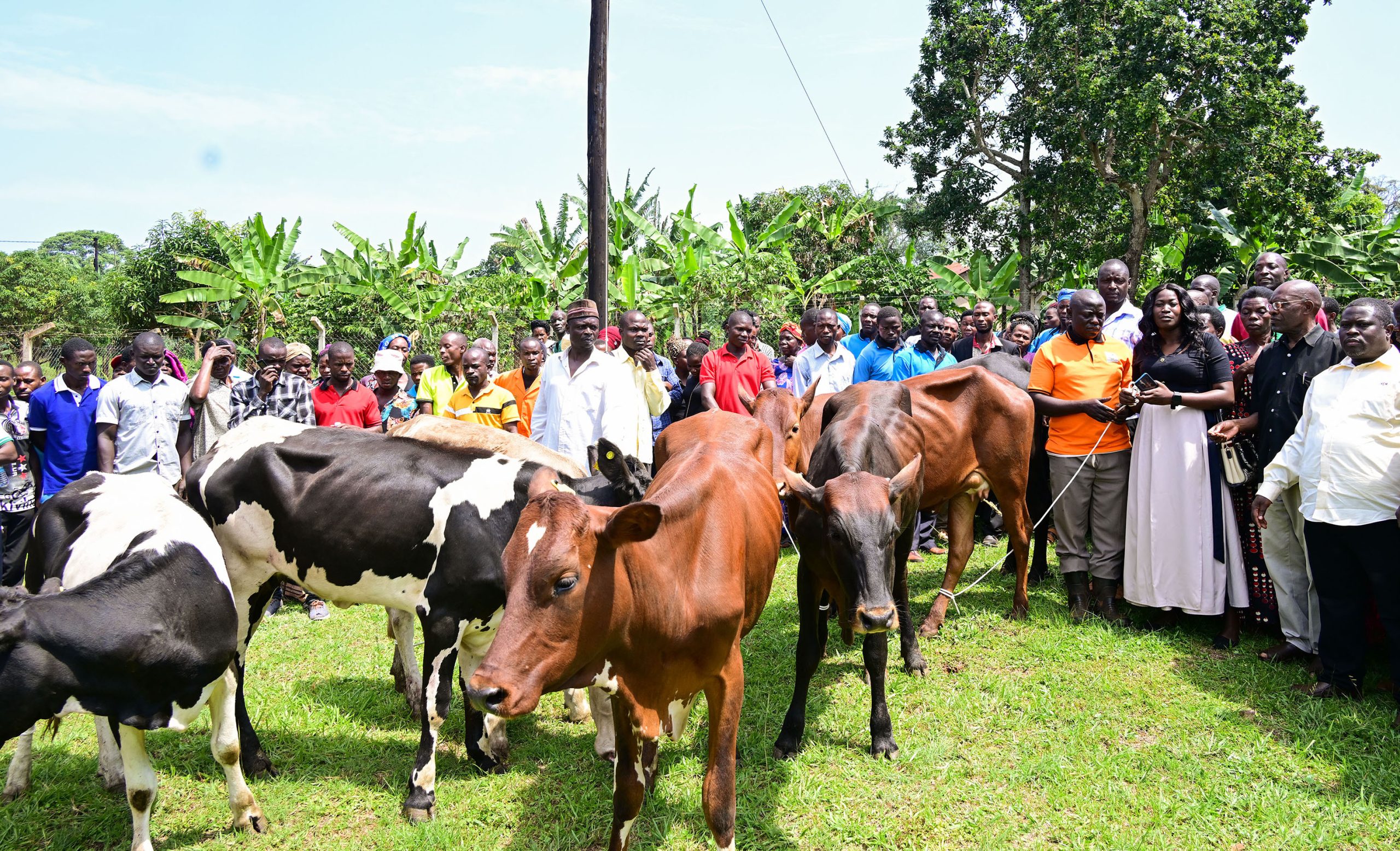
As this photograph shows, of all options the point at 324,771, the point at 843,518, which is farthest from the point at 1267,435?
the point at 324,771

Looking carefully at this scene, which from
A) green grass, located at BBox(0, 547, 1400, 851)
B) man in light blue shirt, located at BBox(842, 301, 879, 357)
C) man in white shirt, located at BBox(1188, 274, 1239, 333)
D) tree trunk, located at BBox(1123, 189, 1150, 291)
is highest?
tree trunk, located at BBox(1123, 189, 1150, 291)

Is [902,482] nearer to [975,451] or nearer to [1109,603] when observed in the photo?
[975,451]

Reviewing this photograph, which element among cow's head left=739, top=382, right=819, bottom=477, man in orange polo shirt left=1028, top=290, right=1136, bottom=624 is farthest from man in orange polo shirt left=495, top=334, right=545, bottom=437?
man in orange polo shirt left=1028, top=290, right=1136, bottom=624

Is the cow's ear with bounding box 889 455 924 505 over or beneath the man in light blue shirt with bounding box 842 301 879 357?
beneath

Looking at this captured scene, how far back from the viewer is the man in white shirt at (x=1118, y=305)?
7840 mm

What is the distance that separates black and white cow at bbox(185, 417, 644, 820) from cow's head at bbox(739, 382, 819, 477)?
174cm

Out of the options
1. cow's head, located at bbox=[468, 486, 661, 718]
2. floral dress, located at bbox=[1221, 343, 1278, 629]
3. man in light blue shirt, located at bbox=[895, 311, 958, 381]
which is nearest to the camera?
cow's head, located at bbox=[468, 486, 661, 718]

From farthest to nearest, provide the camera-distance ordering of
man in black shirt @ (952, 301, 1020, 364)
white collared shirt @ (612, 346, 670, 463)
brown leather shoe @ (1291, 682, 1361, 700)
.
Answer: man in black shirt @ (952, 301, 1020, 364) → white collared shirt @ (612, 346, 670, 463) → brown leather shoe @ (1291, 682, 1361, 700)

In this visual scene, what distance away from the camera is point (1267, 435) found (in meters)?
5.93

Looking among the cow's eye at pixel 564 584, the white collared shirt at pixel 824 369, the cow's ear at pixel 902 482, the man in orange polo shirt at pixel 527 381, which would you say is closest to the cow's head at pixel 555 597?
the cow's eye at pixel 564 584

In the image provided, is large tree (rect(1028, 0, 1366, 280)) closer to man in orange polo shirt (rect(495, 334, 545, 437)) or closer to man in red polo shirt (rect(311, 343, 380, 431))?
man in orange polo shirt (rect(495, 334, 545, 437))

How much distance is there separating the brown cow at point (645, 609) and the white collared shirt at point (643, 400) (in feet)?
5.68

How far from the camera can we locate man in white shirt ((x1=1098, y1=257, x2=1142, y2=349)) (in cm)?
784

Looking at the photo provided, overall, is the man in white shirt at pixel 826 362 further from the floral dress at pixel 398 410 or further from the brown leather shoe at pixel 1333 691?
the brown leather shoe at pixel 1333 691
